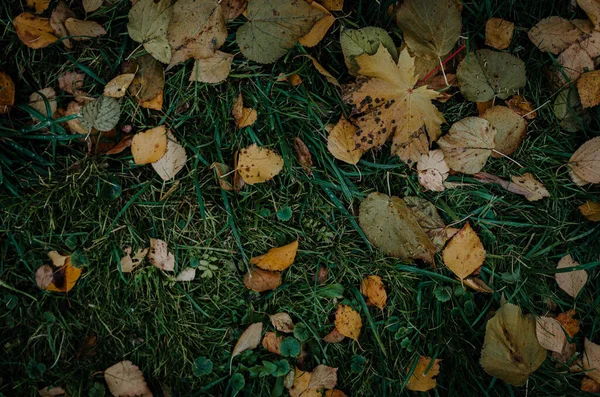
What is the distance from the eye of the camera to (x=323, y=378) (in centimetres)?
165

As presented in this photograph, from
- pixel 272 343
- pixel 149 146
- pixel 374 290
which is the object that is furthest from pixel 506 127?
pixel 149 146

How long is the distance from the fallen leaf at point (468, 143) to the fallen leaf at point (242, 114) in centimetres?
71

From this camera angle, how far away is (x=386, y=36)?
1.56 metres

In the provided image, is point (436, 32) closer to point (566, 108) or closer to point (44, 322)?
point (566, 108)

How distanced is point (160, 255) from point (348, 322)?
76cm

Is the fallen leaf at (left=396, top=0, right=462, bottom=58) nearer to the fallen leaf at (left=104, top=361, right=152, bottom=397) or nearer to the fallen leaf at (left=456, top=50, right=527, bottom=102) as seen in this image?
the fallen leaf at (left=456, top=50, right=527, bottom=102)

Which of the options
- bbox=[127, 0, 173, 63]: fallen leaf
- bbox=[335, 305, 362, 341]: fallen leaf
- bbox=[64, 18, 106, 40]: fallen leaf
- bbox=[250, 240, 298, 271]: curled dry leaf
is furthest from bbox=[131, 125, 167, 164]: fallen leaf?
bbox=[335, 305, 362, 341]: fallen leaf

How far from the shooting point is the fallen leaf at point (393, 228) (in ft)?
5.23

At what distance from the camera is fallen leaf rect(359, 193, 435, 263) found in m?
1.59

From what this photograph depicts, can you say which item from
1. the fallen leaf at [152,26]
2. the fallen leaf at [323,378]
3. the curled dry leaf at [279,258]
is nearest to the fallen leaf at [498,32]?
the curled dry leaf at [279,258]

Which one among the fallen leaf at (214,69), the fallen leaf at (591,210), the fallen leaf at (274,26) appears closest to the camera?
the fallen leaf at (274,26)

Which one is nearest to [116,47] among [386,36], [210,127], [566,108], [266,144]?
[210,127]

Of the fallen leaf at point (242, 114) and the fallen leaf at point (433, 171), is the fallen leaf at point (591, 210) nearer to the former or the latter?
the fallen leaf at point (433, 171)

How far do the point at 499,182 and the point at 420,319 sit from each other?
2.03 ft
